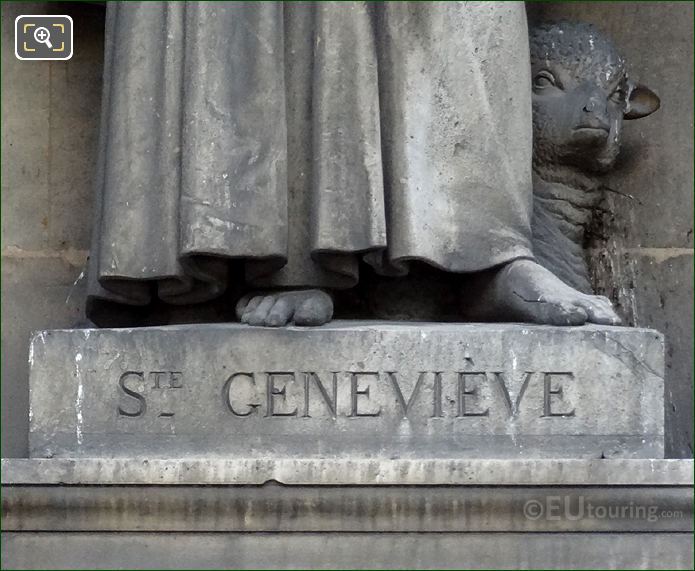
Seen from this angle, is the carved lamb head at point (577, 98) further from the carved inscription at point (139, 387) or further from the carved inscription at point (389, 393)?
the carved inscription at point (139, 387)

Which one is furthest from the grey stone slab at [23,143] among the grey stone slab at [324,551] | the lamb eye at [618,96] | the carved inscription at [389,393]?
the lamb eye at [618,96]

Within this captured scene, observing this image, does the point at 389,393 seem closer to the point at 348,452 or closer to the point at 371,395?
the point at 371,395

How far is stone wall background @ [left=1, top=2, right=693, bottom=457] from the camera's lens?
18.6 feet

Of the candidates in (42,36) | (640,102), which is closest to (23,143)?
(42,36)

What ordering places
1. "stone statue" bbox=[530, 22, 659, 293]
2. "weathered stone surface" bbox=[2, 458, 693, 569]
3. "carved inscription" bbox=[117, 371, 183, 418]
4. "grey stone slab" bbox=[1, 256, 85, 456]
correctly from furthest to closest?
"grey stone slab" bbox=[1, 256, 85, 456], "stone statue" bbox=[530, 22, 659, 293], "carved inscription" bbox=[117, 371, 183, 418], "weathered stone surface" bbox=[2, 458, 693, 569]

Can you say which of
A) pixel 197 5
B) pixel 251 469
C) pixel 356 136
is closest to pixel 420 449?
pixel 251 469

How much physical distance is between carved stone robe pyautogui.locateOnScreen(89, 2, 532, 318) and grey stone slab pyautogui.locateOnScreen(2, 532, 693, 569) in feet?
1.84

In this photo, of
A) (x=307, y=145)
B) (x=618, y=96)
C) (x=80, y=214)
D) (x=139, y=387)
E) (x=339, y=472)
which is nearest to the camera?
(x=339, y=472)

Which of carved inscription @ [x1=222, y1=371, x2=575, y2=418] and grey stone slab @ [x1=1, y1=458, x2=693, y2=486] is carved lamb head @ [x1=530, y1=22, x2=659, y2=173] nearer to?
carved inscription @ [x1=222, y1=371, x2=575, y2=418]

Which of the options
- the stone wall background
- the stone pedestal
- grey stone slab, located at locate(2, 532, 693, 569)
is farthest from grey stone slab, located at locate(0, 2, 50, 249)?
grey stone slab, located at locate(2, 532, 693, 569)

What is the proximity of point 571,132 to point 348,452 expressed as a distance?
101 cm

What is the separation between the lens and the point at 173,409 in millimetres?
4953

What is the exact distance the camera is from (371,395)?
4.93 m

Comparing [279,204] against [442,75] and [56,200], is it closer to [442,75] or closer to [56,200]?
[442,75]
